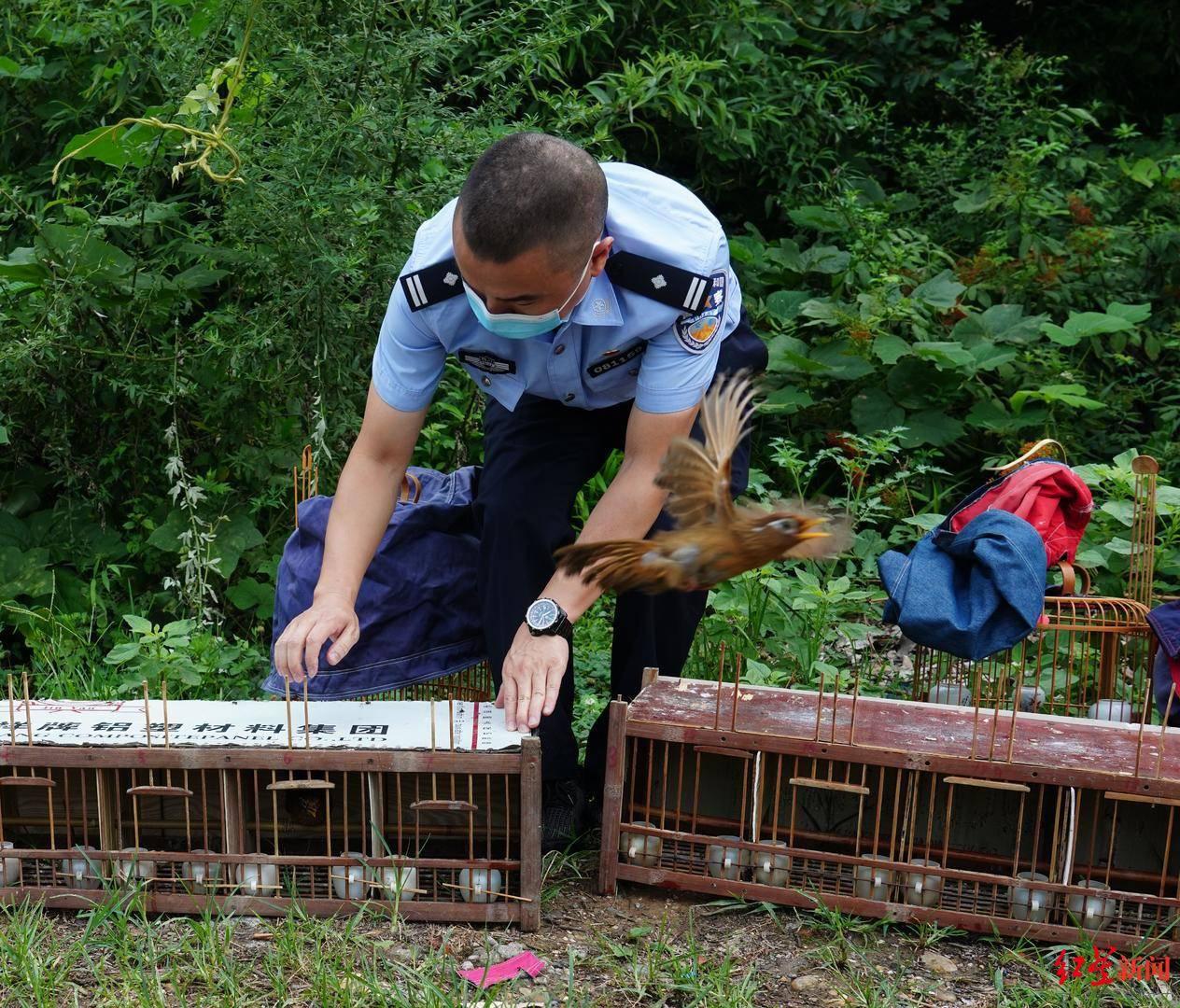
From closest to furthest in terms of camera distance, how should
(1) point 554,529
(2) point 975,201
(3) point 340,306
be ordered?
(1) point 554,529
(3) point 340,306
(2) point 975,201

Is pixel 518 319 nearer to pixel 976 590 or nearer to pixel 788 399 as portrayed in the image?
pixel 976 590

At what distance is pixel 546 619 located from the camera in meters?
2.14

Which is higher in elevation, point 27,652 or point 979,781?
point 979,781

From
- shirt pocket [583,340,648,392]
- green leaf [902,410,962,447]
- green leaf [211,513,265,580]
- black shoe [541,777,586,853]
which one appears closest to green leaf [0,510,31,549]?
green leaf [211,513,265,580]

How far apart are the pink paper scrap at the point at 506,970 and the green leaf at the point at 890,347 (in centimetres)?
273

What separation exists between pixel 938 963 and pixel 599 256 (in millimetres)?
1289

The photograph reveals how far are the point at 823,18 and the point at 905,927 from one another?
4264mm

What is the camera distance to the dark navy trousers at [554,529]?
2.42 m

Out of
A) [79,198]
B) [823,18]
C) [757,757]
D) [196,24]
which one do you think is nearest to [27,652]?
[79,198]

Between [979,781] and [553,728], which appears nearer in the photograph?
[979,781]

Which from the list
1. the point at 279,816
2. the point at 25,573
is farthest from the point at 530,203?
the point at 25,573

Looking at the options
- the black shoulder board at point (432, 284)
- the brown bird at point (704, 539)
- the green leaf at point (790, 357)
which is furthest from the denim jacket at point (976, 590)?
the green leaf at point (790, 357)

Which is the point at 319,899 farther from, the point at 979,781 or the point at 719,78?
the point at 719,78

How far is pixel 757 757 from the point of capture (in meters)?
2.22
